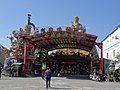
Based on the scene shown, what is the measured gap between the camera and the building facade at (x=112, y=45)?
57919mm

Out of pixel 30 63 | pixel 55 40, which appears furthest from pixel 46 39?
pixel 30 63

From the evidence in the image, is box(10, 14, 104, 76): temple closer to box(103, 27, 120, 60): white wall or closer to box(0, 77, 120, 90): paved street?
box(103, 27, 120, 60): white wall

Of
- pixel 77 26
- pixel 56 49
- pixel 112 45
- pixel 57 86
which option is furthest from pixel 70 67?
pixel 57 86

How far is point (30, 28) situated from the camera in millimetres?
60062

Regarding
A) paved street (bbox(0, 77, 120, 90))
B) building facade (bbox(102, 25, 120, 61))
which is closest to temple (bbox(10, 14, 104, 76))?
building facade (bbox(102, 25, 120, 61))

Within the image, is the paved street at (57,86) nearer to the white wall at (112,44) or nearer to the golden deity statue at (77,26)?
the golden deity statue at (77,26)

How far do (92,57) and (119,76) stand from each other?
78.6 feet

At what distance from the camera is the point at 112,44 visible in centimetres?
6344

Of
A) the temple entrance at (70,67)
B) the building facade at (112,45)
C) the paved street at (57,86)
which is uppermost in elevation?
the building facade at (112,45)

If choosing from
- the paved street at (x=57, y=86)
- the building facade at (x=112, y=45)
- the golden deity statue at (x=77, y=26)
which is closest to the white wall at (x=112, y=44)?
the building facade at (x=112, y=45)

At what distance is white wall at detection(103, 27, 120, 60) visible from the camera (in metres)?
58.3

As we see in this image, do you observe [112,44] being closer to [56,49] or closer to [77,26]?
[77,26]

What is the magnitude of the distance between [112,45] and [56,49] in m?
14.3

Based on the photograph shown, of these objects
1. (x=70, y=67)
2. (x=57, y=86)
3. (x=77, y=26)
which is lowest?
(x=57, y=86)
